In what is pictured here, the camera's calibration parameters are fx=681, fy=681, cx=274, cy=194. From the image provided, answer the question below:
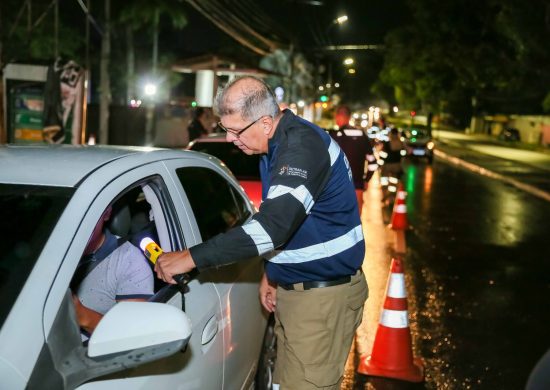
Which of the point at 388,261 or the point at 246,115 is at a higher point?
the point at 246,115

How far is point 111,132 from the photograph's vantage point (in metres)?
28.1

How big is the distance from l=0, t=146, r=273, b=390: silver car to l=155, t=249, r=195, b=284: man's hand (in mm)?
188

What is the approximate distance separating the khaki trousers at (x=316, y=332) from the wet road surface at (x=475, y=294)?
1885 millimetres

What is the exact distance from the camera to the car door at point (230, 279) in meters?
3.13

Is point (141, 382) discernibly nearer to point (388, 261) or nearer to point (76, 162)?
point (76, 162)

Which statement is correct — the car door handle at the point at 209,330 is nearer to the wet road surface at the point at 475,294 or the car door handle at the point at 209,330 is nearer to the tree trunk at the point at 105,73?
the wet road surface at the point at 475,294

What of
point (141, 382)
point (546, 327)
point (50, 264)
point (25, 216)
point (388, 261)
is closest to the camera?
point (50, 264)

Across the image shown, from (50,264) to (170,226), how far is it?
0.94 metres

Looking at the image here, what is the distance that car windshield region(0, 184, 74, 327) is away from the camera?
6.98 ft

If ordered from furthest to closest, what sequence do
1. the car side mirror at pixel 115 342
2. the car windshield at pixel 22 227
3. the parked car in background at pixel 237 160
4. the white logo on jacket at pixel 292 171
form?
the parked car in background at pixel 237 160 < the white logo on jacket at pixel 292 171 < the car windshield at pixel 22 227 < the car side mirror at pixel 115 342

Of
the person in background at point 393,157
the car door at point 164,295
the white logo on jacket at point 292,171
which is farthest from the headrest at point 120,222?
the person in background at point 393,157

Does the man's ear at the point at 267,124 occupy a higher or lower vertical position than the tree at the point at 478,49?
lower

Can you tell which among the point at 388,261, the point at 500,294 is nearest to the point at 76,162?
A: the point at 500,294

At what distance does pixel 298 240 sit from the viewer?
2.88 m
